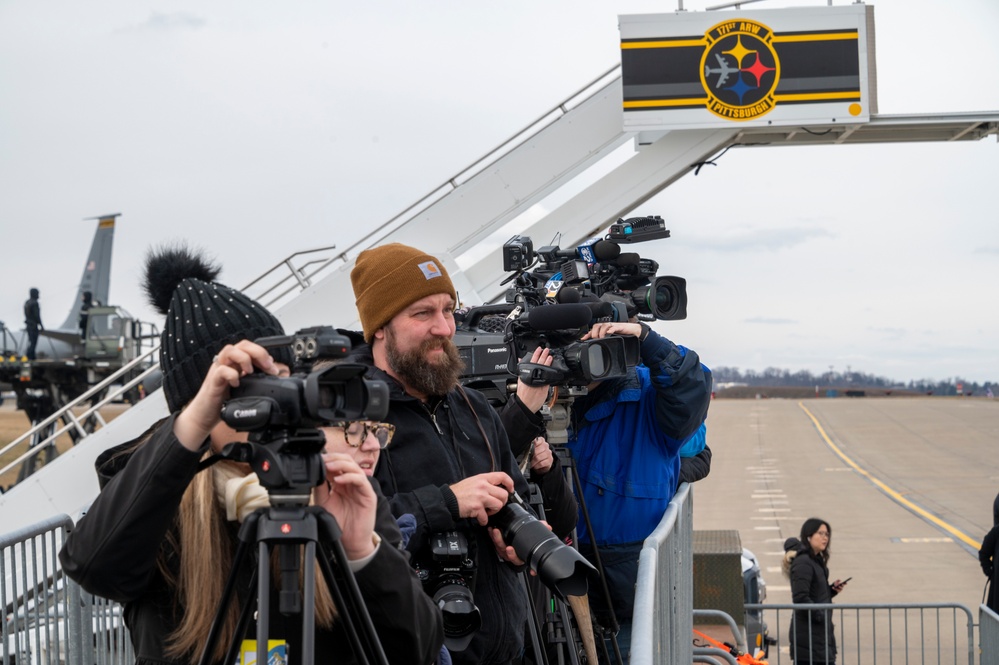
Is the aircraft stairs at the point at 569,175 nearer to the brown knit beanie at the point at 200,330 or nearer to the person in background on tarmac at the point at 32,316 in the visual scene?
the brown knit beanie at the point at 200,330

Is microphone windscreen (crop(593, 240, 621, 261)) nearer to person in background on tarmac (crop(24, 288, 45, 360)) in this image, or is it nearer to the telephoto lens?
the telephoto lens

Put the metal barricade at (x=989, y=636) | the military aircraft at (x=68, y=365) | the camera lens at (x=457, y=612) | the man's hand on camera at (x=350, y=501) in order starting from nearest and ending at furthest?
the man's hand on camera at (x=350, y=501)
the camera lens at (x=457, y=612)
the metal barricade at (x=989, y=636)
the military aircraft at (x=68, y=365)

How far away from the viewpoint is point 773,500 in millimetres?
26422

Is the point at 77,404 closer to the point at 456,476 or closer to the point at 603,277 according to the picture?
the point at 603,277

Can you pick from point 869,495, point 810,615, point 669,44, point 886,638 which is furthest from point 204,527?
point 869,495

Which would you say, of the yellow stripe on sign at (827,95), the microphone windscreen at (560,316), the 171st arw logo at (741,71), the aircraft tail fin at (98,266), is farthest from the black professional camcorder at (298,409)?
the aircraft tail fin at (98,266)

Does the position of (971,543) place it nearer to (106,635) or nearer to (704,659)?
(704,659)

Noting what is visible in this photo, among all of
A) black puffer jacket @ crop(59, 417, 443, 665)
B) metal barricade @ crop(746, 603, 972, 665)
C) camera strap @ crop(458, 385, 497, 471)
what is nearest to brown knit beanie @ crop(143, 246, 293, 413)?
black puffer jacket @ crop(59, 417, 443, 665)

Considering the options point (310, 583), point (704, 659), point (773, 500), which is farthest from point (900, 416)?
point (310, 583)

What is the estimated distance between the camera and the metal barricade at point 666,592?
2770 mm

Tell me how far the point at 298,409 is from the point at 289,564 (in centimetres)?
30

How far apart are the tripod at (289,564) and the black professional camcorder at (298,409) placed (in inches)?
0.9

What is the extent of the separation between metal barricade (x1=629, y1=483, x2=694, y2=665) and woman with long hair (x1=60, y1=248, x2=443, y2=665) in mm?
570

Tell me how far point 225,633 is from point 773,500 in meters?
25.4
